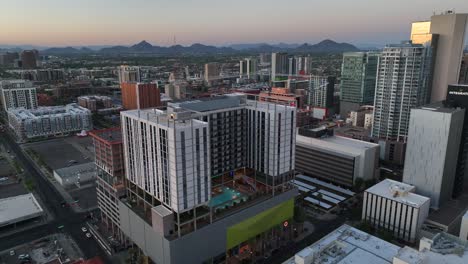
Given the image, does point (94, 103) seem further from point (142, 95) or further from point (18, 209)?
point (18, 209)

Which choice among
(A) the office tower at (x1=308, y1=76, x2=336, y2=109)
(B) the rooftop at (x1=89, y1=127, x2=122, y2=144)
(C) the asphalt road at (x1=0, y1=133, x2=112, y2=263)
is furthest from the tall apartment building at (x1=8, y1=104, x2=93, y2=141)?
(A) the office tower at (x1=308, y1=76, x2=336, y2=109)

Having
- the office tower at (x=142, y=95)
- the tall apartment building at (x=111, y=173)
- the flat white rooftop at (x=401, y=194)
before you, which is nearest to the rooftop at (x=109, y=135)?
the tall apartment building at (x=111, y=173)

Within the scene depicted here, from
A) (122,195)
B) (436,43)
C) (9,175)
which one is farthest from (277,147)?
(9,175)

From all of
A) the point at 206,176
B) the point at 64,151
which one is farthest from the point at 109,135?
the point at 64,151

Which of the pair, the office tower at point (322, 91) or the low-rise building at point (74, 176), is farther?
the office tower at point (322, 91)

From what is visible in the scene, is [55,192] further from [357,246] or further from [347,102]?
[347,102]

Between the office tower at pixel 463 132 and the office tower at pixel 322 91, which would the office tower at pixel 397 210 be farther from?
the office tower at pixel 322 91

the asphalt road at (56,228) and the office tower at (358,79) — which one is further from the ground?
the office tower at (358,79)

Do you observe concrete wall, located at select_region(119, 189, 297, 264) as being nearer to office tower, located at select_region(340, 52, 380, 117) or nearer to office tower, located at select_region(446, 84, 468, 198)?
office tower, located at select_region(446, 84, 468, 198)
